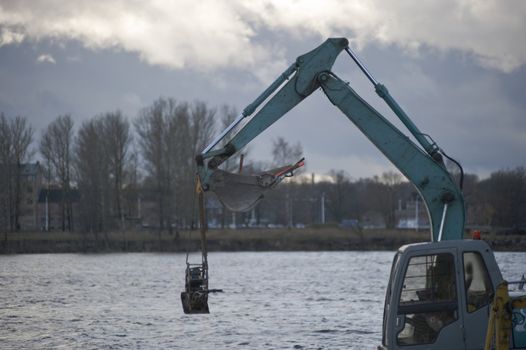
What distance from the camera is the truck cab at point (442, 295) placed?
12633 millimetres

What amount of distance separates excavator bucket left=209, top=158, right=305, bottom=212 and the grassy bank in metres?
74.7

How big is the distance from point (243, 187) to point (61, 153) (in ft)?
321

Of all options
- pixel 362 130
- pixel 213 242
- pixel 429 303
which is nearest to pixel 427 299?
pixel 429 303

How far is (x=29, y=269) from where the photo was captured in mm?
63625

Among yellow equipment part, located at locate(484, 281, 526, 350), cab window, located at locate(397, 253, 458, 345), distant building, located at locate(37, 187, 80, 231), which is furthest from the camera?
distant building, located at locate(37, 187, 80, 231)

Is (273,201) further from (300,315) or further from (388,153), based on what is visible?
(388,153)

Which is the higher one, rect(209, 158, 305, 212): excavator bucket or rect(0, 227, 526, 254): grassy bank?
rect(209, 158, 305, 212): excavator bucket

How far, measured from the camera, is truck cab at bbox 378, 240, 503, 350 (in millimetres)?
12633

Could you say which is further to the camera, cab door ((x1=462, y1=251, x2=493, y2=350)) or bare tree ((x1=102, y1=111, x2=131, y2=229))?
bare tree ((x1=102, y1=111, x2=131, y2=229))

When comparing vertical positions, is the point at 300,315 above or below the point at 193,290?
below

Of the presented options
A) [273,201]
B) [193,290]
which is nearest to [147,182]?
[273,201]

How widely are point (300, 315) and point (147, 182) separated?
7745cm

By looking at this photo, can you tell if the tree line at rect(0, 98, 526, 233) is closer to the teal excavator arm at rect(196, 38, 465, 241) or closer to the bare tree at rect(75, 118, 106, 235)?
the bare tree at rect(75, 118, 106, 235)

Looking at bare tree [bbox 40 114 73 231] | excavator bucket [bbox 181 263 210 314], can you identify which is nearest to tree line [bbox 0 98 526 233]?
bare tree [bbox 40 114 73 231]
